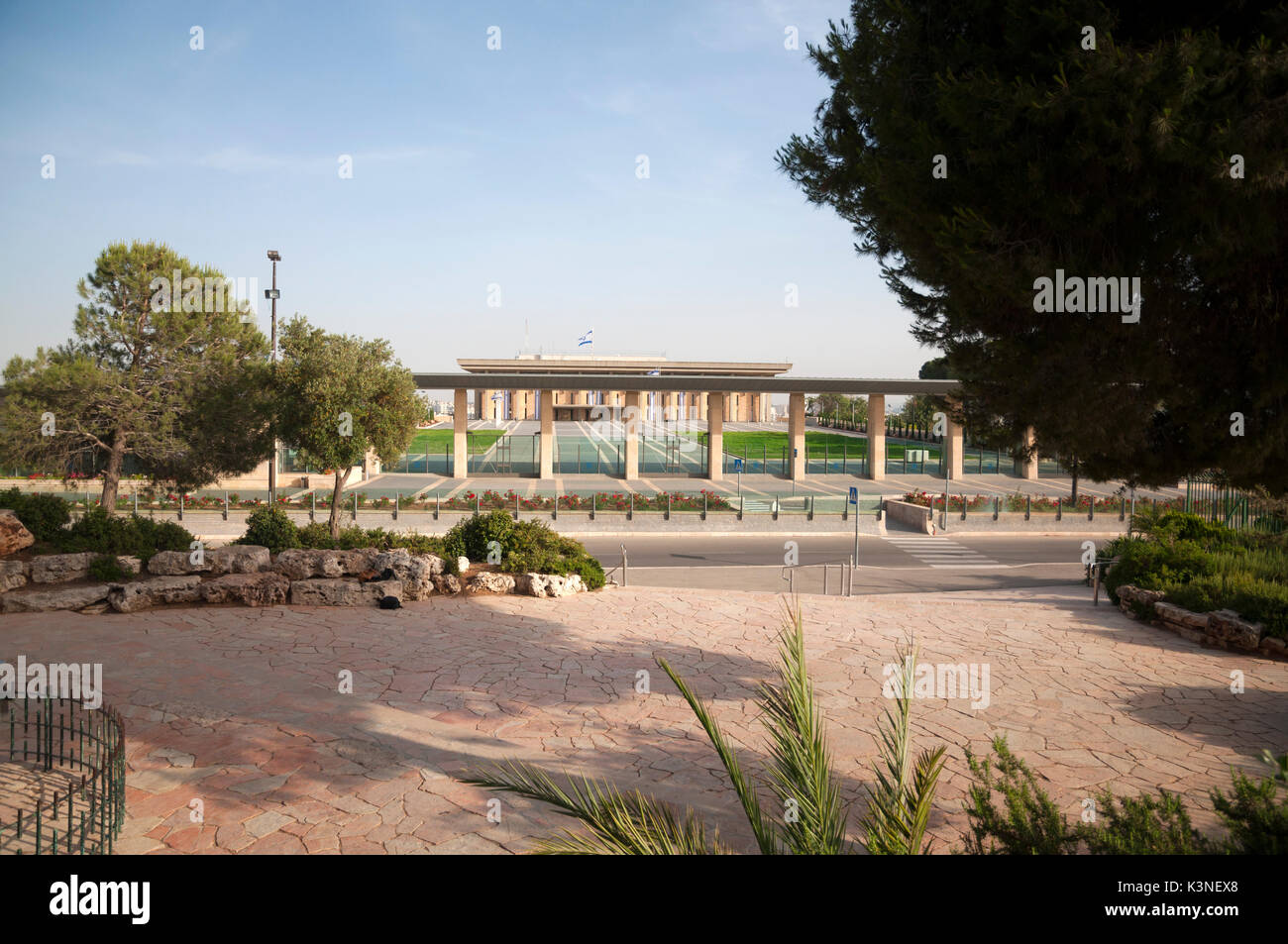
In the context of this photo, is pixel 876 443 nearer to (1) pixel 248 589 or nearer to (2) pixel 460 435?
(2) pixel 460 435

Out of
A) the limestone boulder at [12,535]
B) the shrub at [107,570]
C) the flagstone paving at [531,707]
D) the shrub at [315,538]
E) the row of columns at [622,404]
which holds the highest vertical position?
the row of columns at [622,404]

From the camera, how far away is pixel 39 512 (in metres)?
13.0

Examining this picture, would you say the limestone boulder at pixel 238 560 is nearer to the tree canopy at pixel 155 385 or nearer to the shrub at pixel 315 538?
the shrub at pixel 315 538

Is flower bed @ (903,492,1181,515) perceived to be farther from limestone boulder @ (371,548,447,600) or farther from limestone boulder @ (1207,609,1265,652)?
limestone boulder @ (371,548,447,600)

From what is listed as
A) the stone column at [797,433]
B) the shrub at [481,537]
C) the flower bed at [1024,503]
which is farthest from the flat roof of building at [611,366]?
the shrub at [481,537]

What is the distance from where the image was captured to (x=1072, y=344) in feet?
18.3

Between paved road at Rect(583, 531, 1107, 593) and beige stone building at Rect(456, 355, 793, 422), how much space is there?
127 ft

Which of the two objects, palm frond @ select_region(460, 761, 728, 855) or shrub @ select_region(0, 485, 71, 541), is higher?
shrub @ select_region(0, 485, 71, 541)

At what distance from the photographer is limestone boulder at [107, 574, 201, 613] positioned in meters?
11.5

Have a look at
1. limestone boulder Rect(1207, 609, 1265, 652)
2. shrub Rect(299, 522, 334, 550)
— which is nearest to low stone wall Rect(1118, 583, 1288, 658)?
limestone boulder Rect(1207, 609, 1265, 652)

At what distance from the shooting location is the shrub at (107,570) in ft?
39.8

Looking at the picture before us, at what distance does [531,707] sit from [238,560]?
815 centimetres

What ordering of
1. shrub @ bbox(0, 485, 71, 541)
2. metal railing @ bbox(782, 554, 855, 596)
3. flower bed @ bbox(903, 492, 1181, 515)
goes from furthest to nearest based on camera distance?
flower bed @ bbox(903, 492, 1181, 515) → metal railing @ bbox(782, 554, 855, 596) → shrub @ bbox(0, 485, 71, 541)
